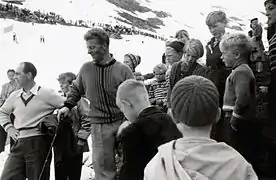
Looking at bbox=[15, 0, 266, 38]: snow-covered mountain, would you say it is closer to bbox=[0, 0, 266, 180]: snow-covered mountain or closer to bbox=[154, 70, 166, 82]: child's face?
bbox=[0, 0, 266, 180]: snow-covered mountain

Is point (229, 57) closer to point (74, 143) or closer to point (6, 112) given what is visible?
point (74, 143)

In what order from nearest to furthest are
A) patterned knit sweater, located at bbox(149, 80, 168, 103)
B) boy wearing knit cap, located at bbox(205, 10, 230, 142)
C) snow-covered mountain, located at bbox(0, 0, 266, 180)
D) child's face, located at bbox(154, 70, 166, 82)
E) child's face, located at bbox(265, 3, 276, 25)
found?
boy wearing knit cap, located at bbox(205, 10, 230, 142) < child's face, located at bbox(265, 3, 276, 25) < patterned knit sweater, located at bbox(149, 80, 168, 103) < child's face, located at bbox(154, 70, 166, 82) < snow-covered mountain, located at bbox(0, 0, 266, 180)

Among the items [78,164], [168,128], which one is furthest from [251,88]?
[78,164]

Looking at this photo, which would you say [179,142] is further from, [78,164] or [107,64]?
[78,164]

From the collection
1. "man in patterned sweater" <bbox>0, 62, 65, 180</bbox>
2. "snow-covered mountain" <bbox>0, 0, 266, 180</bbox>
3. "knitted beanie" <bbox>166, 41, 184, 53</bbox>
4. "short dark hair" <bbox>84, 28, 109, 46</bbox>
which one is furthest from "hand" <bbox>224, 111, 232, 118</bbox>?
"snow-covered mountain" <bbox>0, 0, 266, 180</bbox>

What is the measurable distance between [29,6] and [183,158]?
54.3 meters

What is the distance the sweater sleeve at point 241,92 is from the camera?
3689 mm

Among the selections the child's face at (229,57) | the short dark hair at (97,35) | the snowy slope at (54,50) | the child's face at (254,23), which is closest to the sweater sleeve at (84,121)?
the short dark hair at (97,35)

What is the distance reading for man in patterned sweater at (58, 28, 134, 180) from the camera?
4.36m

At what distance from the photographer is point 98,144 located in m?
4.39

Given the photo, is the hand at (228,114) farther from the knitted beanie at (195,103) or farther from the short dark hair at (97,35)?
the knitted beanie at (195,103)

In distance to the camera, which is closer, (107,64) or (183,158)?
(183,158)

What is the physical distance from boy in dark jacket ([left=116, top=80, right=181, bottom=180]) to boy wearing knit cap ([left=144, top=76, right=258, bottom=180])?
31.0 inches

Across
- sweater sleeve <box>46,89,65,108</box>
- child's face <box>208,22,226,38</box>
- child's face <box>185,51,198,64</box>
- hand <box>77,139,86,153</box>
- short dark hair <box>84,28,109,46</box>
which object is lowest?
hand <box>77,139,86,153</box>
